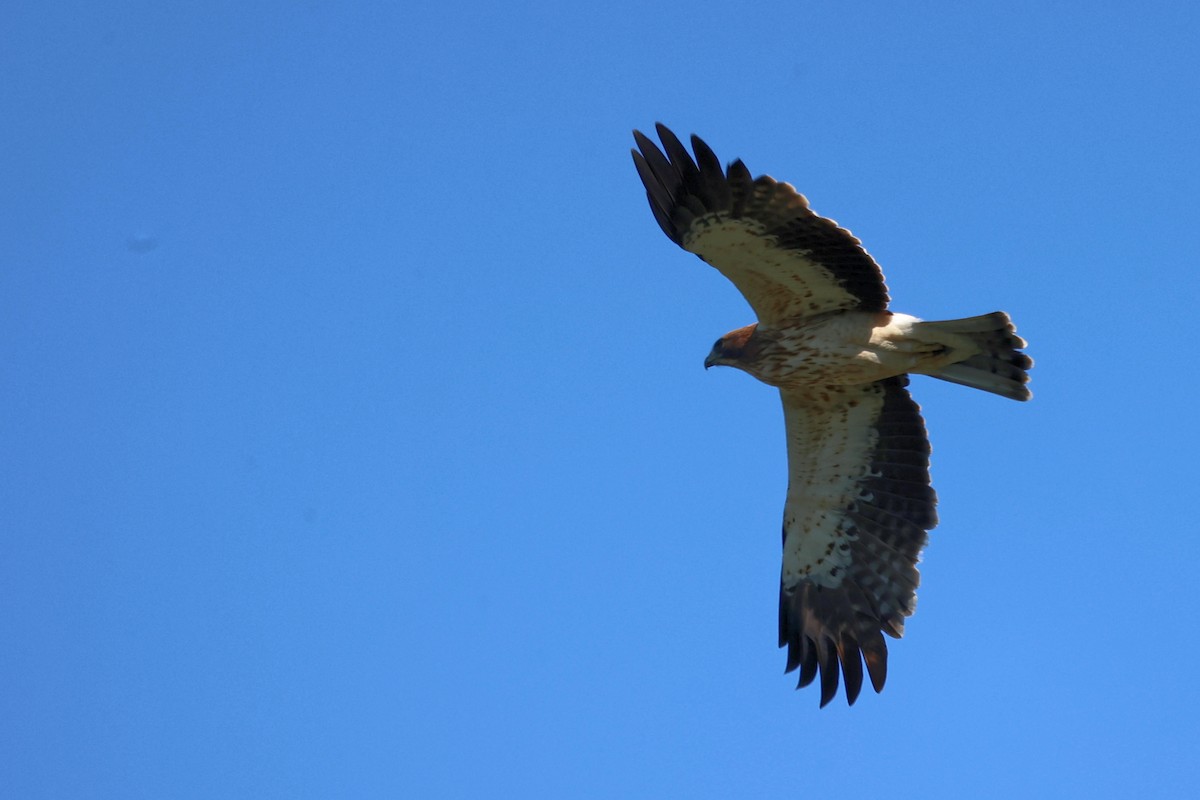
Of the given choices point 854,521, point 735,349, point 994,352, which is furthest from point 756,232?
point 854,521

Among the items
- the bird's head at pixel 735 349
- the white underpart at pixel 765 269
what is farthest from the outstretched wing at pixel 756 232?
the bird's head at pixel 735 349

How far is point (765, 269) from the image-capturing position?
869 cm

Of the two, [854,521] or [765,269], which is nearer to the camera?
[765,269]

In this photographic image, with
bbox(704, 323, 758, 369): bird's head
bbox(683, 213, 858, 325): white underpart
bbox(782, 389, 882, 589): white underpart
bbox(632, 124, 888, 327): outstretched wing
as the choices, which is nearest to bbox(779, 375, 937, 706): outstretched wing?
bbox(782, 389, 882, 589): white underpart

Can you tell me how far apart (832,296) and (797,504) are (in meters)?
1.98

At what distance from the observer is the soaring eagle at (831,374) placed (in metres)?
8.26

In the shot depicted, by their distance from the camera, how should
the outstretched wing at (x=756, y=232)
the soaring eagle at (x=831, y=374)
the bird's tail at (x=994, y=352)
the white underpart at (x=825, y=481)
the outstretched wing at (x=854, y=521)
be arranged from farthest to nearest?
the white underpart at (x=825, y=481)
the outstretched wing at (x=854, y=521)
the bird's tail at (x=994, y=352)
the soaring eagle at (x=831, y=374)
the outstretched wing at (x=756, y=232)

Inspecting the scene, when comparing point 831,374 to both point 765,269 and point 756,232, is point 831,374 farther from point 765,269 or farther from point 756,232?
point 756,232

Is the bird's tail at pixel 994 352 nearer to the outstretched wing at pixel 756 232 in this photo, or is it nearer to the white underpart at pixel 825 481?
the outstretched wing at pixel 756 232

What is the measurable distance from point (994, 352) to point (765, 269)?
1631mm

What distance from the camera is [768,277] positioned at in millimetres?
8758

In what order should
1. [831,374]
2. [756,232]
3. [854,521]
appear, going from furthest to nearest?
1. [854,521]
2. [831,374]
3. [756,232]

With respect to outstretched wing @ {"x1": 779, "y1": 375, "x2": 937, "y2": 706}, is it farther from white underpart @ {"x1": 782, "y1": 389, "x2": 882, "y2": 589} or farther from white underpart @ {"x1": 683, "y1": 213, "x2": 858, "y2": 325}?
white underpart @ {"x1": 683, "y1": 213, "x2": 858, "y2": 325}

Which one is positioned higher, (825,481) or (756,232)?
(756,232)
